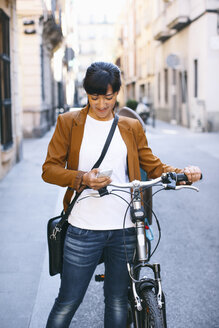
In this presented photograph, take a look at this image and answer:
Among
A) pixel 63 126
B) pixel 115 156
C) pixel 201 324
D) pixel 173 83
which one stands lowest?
pixel 201 324

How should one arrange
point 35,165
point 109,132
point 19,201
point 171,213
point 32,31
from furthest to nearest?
1. point 32,31
2. point 35,165
3. point 19,201
4. point 171,213
5. point 109,132

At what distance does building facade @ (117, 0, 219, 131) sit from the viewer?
1923 centimetres

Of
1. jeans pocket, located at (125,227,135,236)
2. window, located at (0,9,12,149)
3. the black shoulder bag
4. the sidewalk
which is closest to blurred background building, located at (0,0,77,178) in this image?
window, located at (0,9,12,149)

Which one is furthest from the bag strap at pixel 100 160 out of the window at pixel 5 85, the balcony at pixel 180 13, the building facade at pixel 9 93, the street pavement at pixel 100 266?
the balcony at pixel 180 13

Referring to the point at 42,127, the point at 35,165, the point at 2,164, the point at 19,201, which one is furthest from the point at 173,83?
the point at 19,201

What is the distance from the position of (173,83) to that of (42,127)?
428 inches

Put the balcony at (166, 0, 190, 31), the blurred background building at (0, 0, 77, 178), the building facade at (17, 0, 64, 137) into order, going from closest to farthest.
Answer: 1. the blurred background building at (0, 0, 77, 178)
2. the building facade at (17, 0, 64, 137)
3. the balcony at (166, 0, 190, 31)

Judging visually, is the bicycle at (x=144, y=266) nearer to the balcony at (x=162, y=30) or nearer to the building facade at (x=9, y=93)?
the building facade at (x=9, y=93)

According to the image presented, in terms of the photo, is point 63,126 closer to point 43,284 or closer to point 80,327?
point 80,327

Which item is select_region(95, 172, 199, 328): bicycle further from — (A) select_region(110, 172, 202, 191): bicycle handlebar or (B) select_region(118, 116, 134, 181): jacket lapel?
(B) select_region(118, 116, 134, 181): jacket lapel

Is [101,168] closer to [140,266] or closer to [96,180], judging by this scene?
[96,180]

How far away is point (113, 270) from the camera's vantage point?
8.46 ft

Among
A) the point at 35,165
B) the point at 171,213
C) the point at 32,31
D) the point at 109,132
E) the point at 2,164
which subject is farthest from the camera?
the point at 32,31

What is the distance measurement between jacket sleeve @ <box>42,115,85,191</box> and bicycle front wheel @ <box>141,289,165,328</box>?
66 centimetres
